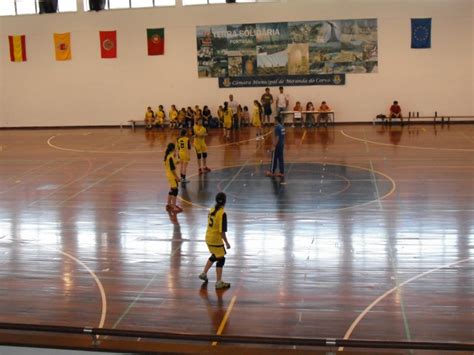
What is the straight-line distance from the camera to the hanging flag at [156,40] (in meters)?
30.7

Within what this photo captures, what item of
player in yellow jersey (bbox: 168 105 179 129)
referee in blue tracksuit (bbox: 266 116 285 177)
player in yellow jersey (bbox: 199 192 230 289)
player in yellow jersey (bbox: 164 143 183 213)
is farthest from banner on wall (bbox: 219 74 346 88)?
player in yellow jersey (bbox: 199 192 230 289)

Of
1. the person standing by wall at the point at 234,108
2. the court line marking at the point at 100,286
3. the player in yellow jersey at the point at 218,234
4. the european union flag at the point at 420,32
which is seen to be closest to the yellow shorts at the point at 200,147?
the court line marking at the point at 100,286

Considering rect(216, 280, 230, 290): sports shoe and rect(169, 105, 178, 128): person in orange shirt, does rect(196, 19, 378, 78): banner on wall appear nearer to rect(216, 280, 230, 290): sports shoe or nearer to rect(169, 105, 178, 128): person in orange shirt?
rect(169, 105, 178, 128): person in orange shirt

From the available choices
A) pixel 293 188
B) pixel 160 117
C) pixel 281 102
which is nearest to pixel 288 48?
pixel 281 102

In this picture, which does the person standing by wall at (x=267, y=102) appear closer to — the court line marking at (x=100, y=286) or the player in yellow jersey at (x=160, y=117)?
the player in yellow jersey at (x=160, y=117)

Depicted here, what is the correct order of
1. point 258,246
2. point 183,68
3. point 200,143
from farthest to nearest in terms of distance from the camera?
point 183,68 < point 200,143 < point 258,246

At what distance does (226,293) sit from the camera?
9453 mm

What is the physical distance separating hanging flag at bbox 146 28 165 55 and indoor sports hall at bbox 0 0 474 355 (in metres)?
0.11

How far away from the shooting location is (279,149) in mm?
17609

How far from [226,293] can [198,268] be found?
1.24 m

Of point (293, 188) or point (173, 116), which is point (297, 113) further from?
point (293, 188)

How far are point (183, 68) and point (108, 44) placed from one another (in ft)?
13.0

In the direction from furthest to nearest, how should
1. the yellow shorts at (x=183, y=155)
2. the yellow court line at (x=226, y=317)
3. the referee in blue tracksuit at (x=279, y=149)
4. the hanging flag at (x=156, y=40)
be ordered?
the hanging flag at (x=156, y=40)
the referee in blue tracksuit at (x=279, y=149)
the yellow shorts at (x=183, y=155)
the yellow court line at (x=226, y=317)

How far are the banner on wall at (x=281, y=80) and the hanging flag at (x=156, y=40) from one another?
3310 mm
